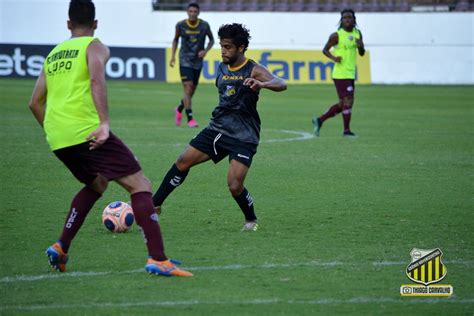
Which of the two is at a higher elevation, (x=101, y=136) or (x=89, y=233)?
(x=101, y=136)

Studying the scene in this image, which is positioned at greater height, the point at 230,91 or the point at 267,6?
the point at 230,91

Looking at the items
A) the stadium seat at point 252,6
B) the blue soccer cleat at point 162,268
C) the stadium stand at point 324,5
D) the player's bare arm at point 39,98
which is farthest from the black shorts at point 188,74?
the stadium seat at point 252,6

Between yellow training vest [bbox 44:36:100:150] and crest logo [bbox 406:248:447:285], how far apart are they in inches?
93.7

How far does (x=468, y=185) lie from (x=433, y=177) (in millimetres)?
705

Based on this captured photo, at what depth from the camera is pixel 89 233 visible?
830cm

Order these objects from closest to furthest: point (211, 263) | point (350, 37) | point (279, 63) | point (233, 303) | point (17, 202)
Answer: point (233, 303)
point (211, 263)
point (17, 202)
point (350, 37)
point (279, 63)

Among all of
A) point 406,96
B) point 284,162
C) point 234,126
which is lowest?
point 406,96

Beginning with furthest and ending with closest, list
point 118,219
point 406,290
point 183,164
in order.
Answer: point 183,164
point 118,219
point 406,290

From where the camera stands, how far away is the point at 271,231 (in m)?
8.44

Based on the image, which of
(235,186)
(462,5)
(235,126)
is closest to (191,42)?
(235,126)

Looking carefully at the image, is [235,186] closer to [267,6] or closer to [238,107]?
[238,107]

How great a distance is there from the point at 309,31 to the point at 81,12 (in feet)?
97.0

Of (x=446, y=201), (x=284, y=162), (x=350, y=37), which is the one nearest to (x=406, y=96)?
(x=350, y=37)

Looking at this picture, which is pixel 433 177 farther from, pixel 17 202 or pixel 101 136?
pixel 101 136
